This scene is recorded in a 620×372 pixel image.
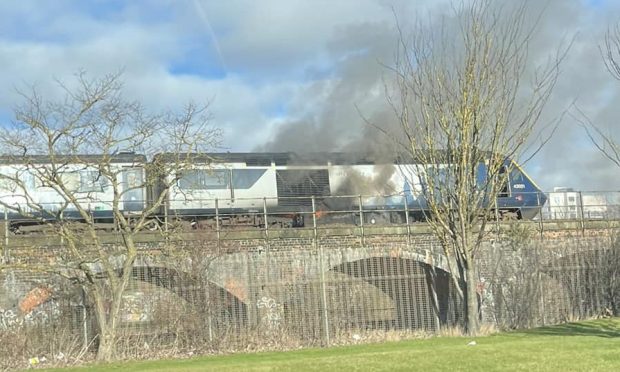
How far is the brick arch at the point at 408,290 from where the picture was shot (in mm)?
19688

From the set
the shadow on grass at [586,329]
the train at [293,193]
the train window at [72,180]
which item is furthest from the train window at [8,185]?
the shadow on grass at [586,329]

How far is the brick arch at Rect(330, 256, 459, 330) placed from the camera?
1969 cm

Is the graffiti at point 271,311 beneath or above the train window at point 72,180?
beneath

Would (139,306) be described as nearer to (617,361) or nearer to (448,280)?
(448,280)

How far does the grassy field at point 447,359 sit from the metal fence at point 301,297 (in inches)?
76.4

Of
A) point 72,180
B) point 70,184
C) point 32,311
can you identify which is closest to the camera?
point 32,311

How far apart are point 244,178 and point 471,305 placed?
12651mm

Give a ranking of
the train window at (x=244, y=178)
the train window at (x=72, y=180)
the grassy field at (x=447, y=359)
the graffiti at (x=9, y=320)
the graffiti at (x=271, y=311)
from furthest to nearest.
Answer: the train window at (x=244, y=178) < the train window at (x=72, y=180) < the graffiti at (x=271, y=311) < the graffiti at (x=9, y=320) < the grassy field at (x=447, y=359)

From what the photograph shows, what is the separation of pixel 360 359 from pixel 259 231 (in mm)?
8994

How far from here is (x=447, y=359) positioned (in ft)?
37.5

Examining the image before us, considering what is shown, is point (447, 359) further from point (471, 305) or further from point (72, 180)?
point (72, 180)

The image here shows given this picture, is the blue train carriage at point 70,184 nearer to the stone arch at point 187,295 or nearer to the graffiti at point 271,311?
the stone arch at point 187,295

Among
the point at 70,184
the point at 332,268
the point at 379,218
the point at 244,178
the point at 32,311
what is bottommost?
the point at 32,311

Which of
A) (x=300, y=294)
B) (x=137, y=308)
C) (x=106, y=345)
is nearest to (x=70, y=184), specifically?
(x=137, y=308)
